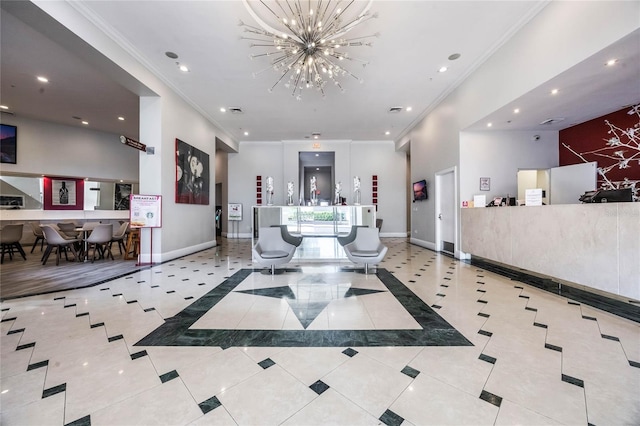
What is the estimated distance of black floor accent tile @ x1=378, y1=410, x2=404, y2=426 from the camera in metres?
1.52

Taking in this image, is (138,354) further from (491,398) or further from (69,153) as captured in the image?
(69,153)

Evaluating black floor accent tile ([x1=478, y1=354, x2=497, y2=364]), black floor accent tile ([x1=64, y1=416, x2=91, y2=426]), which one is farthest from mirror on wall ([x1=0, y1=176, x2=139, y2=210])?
black floor accent tile ([x1=478, y1=354, x2=497, y2=364])

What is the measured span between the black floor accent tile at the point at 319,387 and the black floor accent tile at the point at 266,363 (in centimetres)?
45

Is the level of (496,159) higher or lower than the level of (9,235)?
higher

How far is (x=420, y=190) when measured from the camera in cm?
861

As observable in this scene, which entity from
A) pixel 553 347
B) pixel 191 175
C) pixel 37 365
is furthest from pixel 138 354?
pixel 191 175

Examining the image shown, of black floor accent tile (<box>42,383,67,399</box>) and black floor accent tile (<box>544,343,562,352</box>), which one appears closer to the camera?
black floor accent tile (<box>42,383,67,399</box>)

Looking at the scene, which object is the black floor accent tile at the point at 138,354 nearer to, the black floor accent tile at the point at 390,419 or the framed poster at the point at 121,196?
the black floor accent tile at the point at 390,419

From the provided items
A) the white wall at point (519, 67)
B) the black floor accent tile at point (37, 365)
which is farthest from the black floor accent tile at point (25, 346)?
the white wall at point (519, 67)

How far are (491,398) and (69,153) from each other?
44.9 ft

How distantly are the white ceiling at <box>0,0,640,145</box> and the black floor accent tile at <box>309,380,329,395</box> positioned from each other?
499cm

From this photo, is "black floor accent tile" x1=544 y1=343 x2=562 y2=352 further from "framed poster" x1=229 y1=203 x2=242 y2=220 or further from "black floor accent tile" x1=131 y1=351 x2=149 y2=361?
"framed poster" x1=229 y1=203 x2=242 y2=220

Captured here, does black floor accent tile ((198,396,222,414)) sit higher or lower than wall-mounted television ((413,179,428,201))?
lower

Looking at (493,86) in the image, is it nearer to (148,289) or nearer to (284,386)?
(284,386)
